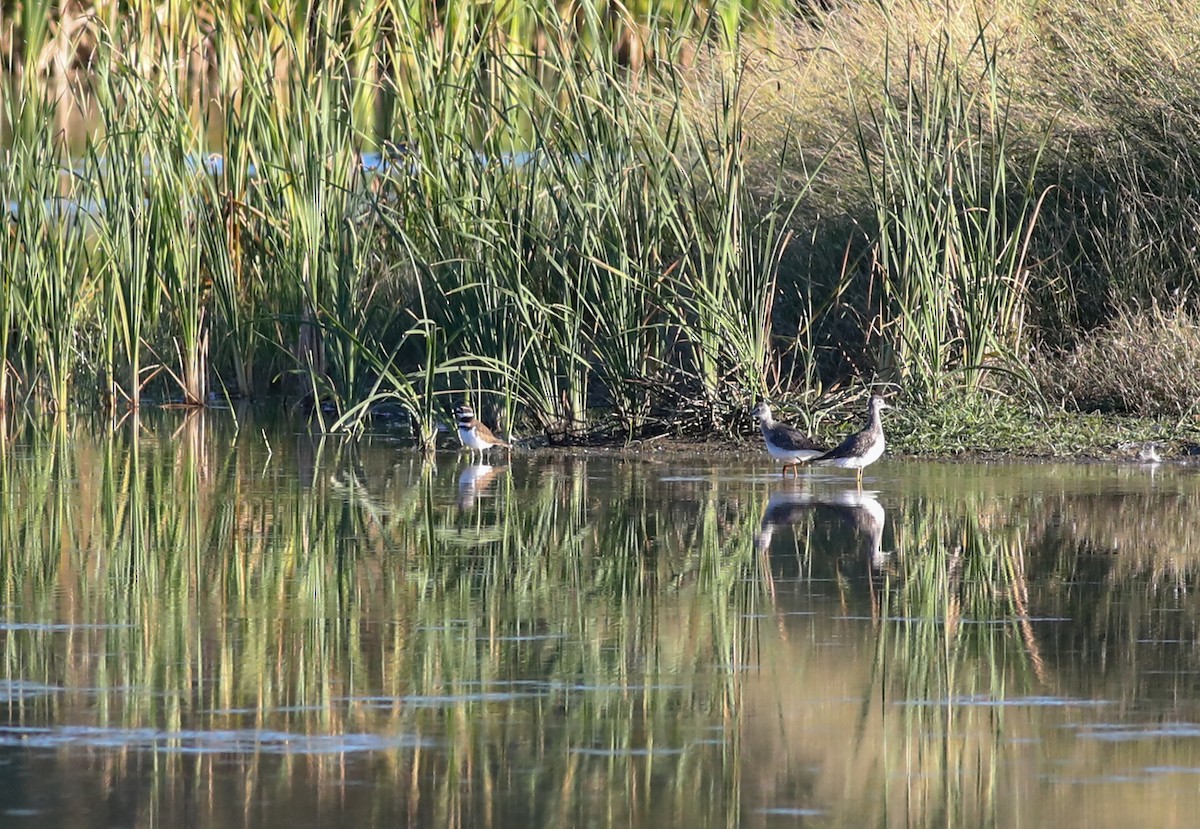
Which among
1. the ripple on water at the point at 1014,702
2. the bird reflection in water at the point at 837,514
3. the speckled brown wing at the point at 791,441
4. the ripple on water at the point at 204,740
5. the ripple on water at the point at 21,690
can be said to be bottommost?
the ripple on water at the point at 204,740

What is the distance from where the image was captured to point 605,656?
193 inches

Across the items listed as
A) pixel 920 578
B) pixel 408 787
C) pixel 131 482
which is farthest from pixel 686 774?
pixel 131 482

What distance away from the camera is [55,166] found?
12211mm

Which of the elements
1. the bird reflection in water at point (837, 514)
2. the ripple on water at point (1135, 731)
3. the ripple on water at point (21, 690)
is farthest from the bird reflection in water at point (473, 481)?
the ripple on water at point (1135, 731)

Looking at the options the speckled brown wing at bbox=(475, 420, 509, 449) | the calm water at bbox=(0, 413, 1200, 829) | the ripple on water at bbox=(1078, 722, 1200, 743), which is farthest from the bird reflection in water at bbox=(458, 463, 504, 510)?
the ripple on water at bbox=(1078, 722, 1200, 743)

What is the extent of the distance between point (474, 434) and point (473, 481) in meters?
0.80

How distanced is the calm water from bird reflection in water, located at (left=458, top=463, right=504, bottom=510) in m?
0.04

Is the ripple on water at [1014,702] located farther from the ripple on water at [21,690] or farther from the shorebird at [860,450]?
the shorebird at [860,450]

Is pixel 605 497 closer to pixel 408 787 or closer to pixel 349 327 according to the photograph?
pixel 349 327

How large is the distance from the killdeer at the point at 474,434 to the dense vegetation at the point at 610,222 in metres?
0.26

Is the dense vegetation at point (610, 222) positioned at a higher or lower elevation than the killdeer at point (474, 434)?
higher

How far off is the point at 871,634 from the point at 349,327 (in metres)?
6.01

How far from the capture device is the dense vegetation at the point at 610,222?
32.0 feet

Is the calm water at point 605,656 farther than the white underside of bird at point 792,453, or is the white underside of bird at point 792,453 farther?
the white underside of bird at point 792,453
